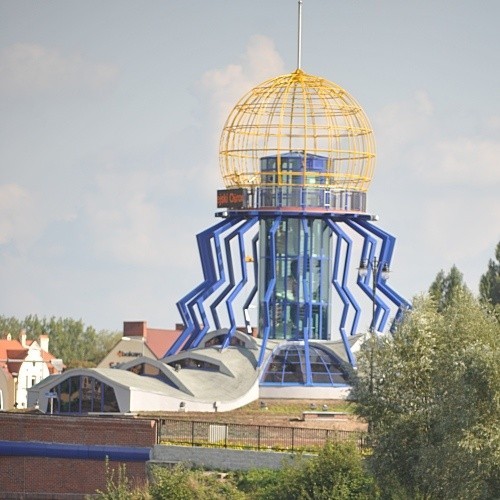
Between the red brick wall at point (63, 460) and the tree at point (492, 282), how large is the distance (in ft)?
84.7

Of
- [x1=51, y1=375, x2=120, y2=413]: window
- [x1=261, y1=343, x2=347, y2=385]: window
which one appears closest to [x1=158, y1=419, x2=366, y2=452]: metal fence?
[x1=51, y1=375, x2=120, y2=413]: window

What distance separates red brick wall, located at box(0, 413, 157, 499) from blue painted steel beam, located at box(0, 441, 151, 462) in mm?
147

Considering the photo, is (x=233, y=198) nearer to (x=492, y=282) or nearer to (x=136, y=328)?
(x=492, y=282)

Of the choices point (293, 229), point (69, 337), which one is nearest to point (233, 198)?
point (293, 229)

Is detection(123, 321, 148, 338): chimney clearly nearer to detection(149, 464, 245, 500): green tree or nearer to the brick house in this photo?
the brick house

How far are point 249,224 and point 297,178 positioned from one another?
2.49 metres

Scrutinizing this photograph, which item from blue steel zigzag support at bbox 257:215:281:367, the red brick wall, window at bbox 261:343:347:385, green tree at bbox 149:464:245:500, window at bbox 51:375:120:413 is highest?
blue steel zigzag support at bbox 257:215:281:367

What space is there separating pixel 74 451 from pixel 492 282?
29.4 meters

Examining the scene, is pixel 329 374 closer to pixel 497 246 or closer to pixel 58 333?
pixel 497 246

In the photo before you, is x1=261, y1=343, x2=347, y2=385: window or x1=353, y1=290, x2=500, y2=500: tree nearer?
x1=353, y1=290, x2=500, y2=500: tree

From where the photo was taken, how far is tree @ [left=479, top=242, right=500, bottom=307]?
82.0m

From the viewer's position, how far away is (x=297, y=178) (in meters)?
73.6

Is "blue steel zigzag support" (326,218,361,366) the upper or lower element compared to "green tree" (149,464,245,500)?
upper

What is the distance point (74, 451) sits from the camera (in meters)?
59.8
